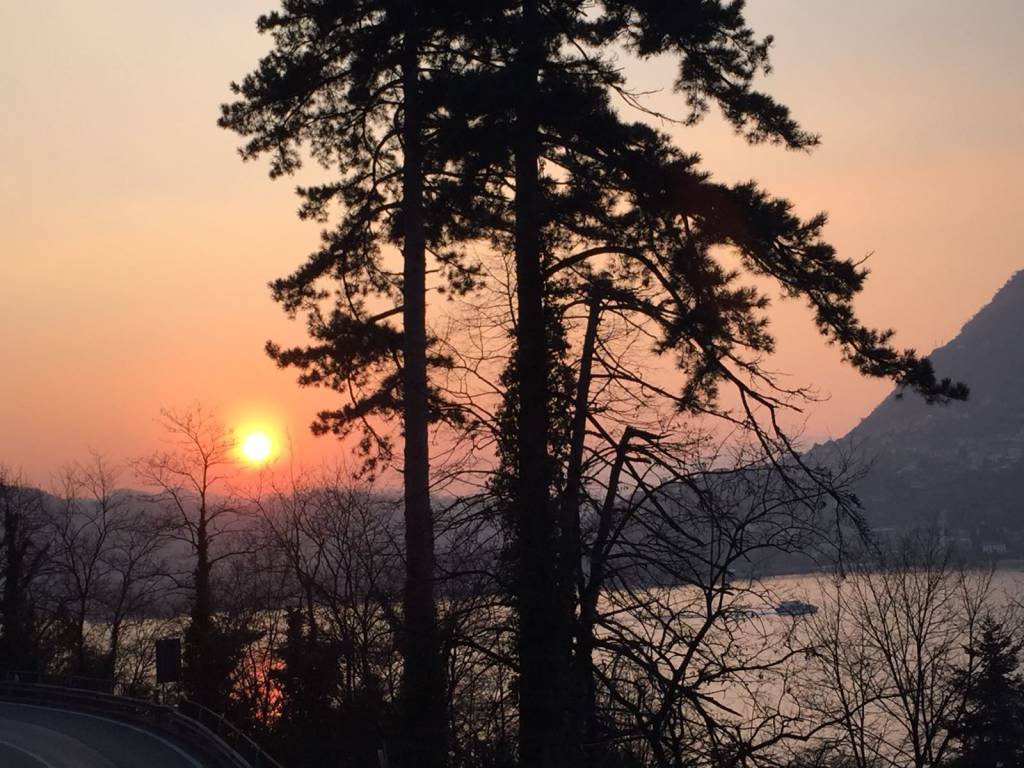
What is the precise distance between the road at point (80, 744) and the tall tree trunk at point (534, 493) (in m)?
14.2

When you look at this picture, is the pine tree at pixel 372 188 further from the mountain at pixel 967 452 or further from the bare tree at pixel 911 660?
the mountain at pixel 967 452

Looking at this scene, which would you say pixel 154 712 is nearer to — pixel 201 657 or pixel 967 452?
pixel 201 657

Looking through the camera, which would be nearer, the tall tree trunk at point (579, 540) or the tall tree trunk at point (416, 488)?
the tall tree trunk at point (579, 540)

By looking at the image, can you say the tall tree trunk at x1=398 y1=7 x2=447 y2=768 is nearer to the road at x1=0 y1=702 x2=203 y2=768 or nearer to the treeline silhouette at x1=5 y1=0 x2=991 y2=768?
the treeline silhouette at x1=5 y1=0 x2=991 y2=768

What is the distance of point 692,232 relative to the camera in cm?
1327

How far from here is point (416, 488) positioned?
16031mm

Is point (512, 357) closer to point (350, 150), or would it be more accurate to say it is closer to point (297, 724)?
point (350, 150)

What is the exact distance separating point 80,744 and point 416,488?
1662 cm

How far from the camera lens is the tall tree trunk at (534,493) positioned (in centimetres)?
1217

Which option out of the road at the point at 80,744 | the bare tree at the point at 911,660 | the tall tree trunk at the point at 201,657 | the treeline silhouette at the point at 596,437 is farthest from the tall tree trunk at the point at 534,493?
the tall tree trunk at the point at 201,657

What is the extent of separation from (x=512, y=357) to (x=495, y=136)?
296cm

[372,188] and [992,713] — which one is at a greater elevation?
[372,188]

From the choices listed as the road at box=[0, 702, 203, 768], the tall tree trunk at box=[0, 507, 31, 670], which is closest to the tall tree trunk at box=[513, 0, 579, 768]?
the road at box=[0, 702, 203, 768]

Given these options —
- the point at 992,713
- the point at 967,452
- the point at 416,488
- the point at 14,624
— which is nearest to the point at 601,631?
the point at 416,488
